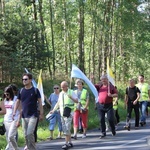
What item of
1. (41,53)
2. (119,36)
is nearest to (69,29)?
(119,36)

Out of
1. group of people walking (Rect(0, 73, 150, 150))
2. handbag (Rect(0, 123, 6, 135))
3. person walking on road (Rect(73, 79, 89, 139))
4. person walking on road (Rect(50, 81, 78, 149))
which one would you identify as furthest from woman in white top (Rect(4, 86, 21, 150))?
person walking on road (Rect(73, 79, 89, 139))

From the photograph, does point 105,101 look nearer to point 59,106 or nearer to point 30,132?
point 59,106

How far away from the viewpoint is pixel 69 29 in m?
50.0

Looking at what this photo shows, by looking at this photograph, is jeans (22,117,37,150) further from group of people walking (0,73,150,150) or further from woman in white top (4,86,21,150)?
woman in white top (4,86,21,150)

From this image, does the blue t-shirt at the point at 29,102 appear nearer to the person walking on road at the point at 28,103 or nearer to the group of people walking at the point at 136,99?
the person walking on road at the point at 28,103

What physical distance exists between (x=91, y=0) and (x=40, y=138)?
86.7 ft

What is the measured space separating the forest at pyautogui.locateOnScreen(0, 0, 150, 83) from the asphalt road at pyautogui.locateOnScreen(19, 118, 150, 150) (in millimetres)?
9295

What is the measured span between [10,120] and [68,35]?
1604 inches

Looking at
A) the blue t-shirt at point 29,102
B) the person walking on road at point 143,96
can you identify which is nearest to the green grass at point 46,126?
the person walking on road at point 143,96

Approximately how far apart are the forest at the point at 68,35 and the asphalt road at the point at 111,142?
30.5 ft

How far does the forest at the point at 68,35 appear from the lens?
77.0 feet

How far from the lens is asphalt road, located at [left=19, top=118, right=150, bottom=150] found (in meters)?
11.8

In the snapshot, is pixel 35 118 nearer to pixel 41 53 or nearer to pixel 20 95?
pixel 20 95

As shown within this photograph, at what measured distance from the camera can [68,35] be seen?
5059 cm
